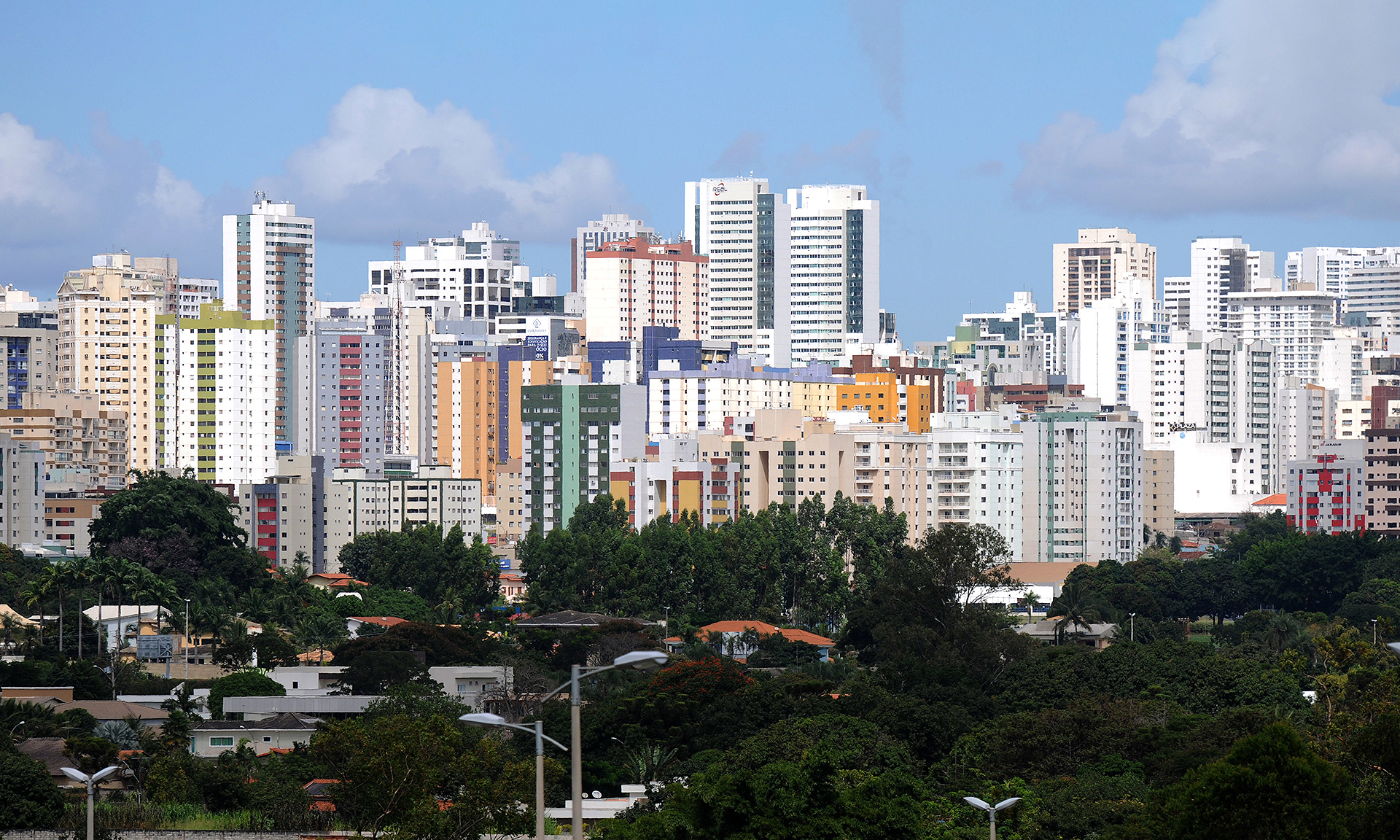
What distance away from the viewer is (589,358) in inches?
6560

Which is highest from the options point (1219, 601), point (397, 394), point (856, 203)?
point (856, 203)

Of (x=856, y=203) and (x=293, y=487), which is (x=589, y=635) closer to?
(x=293, y=487)

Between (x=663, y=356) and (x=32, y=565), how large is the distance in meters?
70.8

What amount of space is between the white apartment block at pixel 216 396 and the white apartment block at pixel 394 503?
22.1 meters

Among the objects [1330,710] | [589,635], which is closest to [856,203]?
[589,635]

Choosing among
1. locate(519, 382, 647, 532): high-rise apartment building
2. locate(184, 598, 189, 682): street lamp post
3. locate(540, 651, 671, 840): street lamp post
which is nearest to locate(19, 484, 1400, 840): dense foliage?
locate(184, 598, 189, 682): street lamp post

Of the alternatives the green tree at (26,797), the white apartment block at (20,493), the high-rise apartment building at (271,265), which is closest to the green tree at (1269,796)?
the green tree at (26,797)

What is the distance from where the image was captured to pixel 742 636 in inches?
3364

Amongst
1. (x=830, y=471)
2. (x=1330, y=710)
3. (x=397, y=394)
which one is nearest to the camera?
(x=1330, y=710)

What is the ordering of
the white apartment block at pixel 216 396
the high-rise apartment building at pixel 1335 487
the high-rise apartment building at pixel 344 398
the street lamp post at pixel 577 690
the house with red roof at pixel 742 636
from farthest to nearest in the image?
the high-rise apartment building at pixel 344 398, the white apartment block at pixel 216 396, the high-rise apartment building at pixel 1335 487, the house with red roof at pixel 742 636, the street lamp post at pixel 577 690

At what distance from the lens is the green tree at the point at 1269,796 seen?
30.8 metres

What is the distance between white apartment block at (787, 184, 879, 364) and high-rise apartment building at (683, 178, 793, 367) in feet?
3.51

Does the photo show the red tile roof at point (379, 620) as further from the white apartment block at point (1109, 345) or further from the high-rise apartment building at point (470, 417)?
the white apartment block at point (1109, 345)

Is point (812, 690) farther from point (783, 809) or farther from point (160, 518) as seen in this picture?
point (160, 518)
